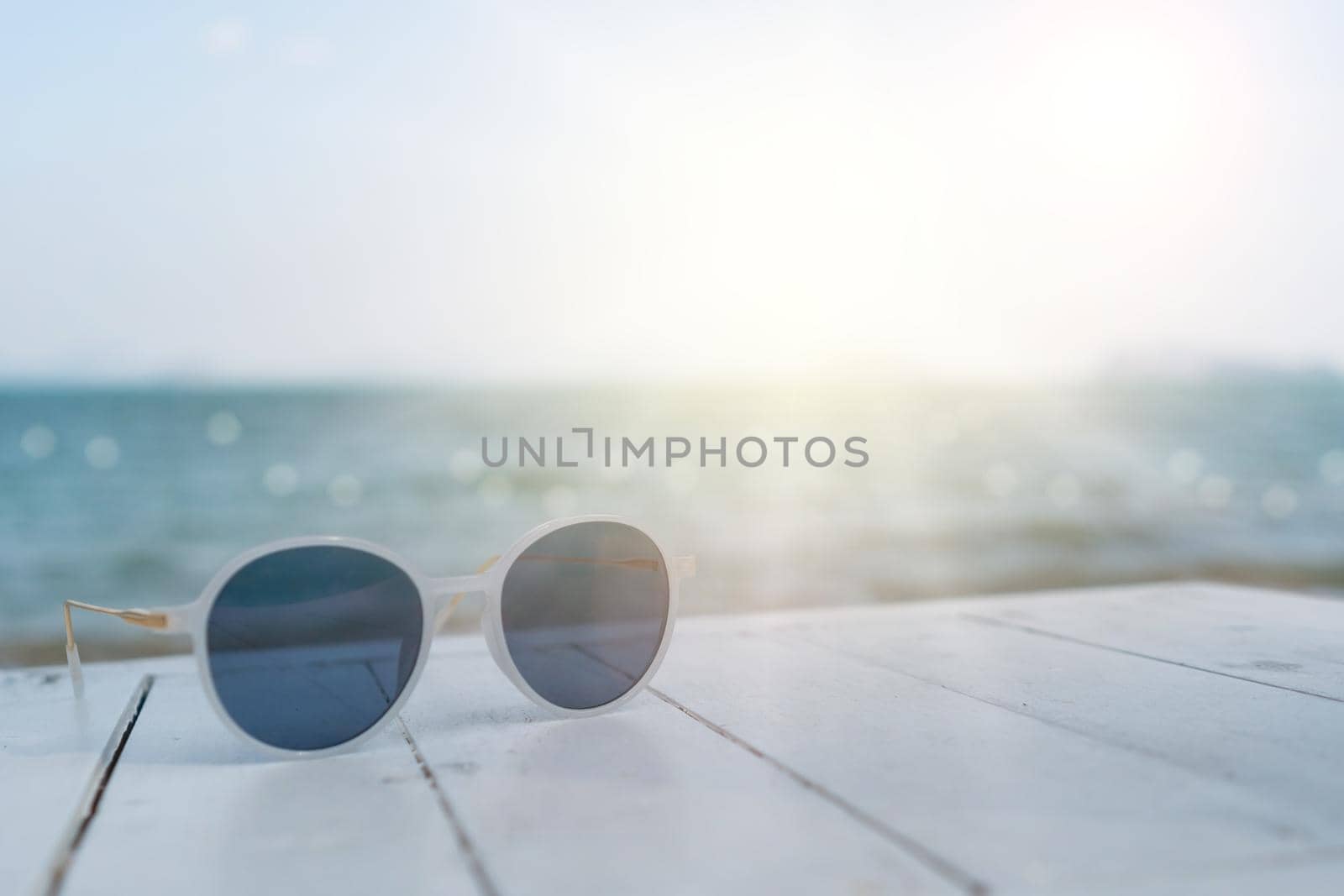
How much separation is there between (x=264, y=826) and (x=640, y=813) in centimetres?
26

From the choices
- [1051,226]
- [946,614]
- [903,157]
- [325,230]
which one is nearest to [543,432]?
[325,230]

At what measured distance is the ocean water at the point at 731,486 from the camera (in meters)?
8.68

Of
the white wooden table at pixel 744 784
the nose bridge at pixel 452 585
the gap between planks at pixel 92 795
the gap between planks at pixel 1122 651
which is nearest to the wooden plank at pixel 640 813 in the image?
the white wooden table at pixel 744 784

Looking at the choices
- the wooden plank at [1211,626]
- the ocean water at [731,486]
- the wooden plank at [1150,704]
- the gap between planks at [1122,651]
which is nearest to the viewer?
the wooden plank at [1150,704]

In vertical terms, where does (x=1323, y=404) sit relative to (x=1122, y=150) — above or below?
below

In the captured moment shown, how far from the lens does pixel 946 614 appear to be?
63.9 inches

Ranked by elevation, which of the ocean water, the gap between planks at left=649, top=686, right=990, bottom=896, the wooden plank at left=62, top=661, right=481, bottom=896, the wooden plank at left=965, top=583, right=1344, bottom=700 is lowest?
the ocean water

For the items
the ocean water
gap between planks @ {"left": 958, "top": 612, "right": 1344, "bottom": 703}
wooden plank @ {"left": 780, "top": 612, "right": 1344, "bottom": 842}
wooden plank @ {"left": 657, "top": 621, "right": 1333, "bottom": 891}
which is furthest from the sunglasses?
the ocean water

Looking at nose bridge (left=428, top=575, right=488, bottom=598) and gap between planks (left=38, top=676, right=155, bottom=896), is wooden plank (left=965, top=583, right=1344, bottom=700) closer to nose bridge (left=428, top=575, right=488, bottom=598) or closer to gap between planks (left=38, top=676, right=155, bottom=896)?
nose bridge (left=428, top=575, right=488, bottom=598)

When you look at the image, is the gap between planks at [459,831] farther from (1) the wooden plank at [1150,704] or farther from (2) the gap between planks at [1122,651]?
(2) the gap between planks at [1122,651]

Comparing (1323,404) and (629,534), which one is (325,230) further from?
(629,534)

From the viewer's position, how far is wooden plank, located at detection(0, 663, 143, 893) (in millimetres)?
713

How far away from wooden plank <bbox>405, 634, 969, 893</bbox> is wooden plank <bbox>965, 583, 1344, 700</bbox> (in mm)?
662

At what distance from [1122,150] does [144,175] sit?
13.4 metres
